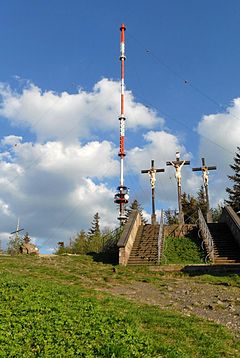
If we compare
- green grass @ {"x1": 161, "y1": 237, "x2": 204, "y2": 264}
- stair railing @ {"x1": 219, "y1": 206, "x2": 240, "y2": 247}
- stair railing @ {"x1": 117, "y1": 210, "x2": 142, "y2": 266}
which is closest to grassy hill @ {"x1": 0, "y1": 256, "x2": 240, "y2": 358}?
stair railing @ {"x1": 117, "y1": 210, "x2": 142, "y2": 266}

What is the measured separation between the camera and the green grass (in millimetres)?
20156

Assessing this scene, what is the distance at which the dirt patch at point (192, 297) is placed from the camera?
9.95 meters

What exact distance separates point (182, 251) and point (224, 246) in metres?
2.45

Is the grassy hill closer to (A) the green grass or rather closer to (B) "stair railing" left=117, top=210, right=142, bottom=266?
(B) "stair railing" left=117, top=210, right=142, bottom=266

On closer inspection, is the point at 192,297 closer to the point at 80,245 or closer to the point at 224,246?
the point at 224,246

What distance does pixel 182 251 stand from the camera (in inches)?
863

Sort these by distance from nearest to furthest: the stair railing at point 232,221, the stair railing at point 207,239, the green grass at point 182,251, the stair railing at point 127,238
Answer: the stair railing at point 127,238 < the stair railing at point 207,239 < the green grass at point 182,251 < the stair railing at point 232,221

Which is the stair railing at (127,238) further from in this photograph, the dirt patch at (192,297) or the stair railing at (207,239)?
the dirt patch at (192,297)

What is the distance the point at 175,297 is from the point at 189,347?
17.2ft

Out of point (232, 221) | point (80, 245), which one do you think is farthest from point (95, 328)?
point (80, 245)

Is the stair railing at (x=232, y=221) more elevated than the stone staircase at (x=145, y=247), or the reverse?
the stair railing at (x=232, y=221)

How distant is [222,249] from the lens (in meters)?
21.1

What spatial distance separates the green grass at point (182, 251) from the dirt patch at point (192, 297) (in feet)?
15.3

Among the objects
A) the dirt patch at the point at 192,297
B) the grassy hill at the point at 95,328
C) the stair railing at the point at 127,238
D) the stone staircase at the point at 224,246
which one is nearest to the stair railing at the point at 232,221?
the stone staircase at the point at 224,246
